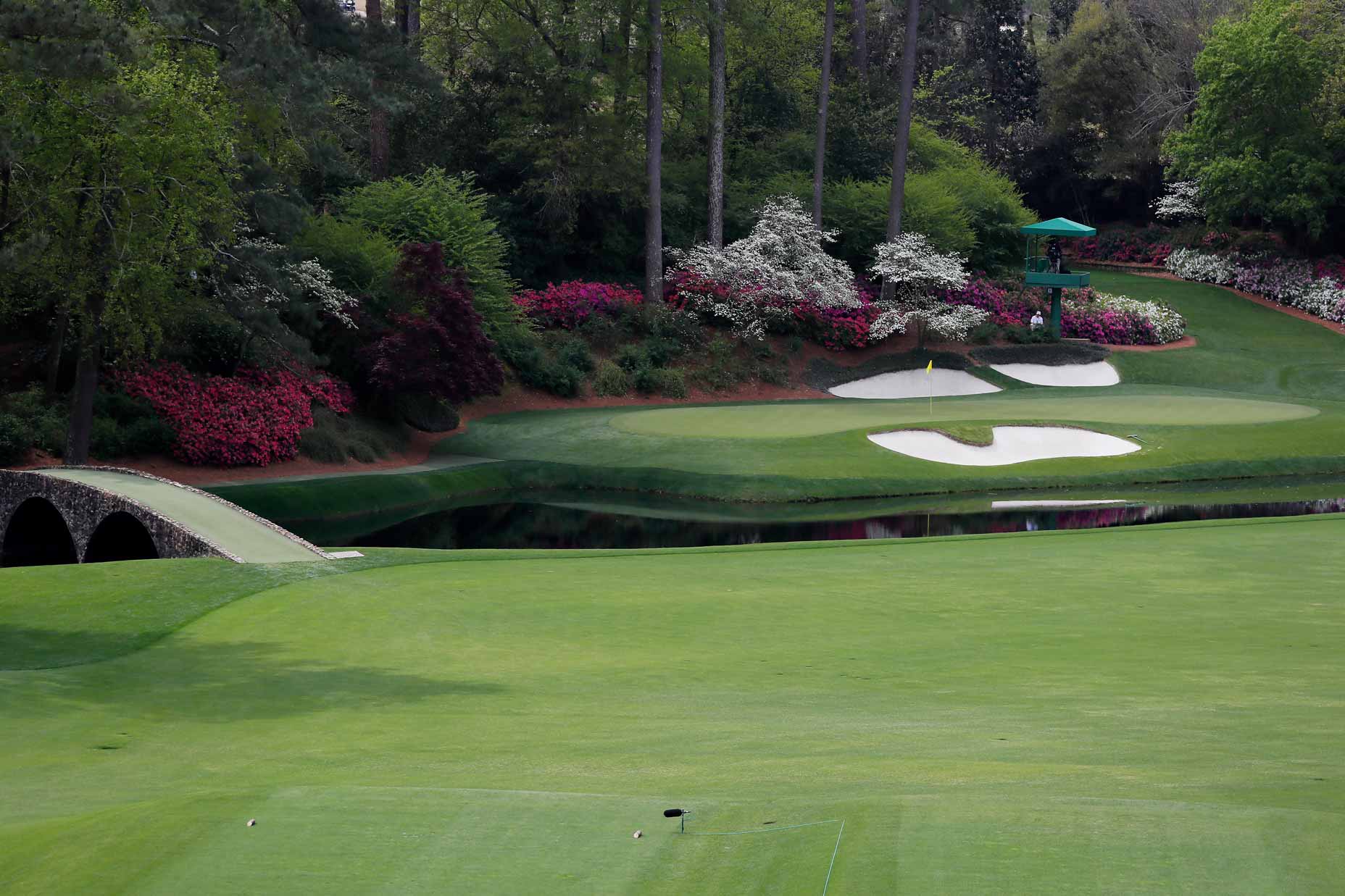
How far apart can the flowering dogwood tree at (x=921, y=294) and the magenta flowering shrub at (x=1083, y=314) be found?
97 cm

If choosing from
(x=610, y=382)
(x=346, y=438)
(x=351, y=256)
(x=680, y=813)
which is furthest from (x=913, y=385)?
(x=680, y=813)

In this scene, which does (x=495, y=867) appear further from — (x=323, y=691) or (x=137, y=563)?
(x=137, y=563)

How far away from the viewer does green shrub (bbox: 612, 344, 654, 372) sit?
4122 centimetres

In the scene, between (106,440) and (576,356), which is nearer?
(106,440)

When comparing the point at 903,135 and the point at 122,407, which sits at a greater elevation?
the point at 903,135

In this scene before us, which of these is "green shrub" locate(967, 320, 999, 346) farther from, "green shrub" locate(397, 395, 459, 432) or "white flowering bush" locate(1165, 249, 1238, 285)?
"white flowering bush" locate(1165, 249, 1238, 285)

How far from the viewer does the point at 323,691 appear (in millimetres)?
10250

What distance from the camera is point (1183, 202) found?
6222cm

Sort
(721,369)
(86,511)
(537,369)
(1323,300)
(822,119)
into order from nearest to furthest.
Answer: (86,511) → (537,369) → (721,369) → (822,119) → (1323,300)

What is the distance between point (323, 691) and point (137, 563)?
621 centimetres

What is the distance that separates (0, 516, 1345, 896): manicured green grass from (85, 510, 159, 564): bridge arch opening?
4482 mm

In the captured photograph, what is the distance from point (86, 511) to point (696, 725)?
13752 millimetres

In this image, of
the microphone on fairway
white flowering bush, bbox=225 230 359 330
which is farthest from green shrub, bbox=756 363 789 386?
the microphone on fairway

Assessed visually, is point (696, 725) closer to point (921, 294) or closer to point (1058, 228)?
point (921, 294)
